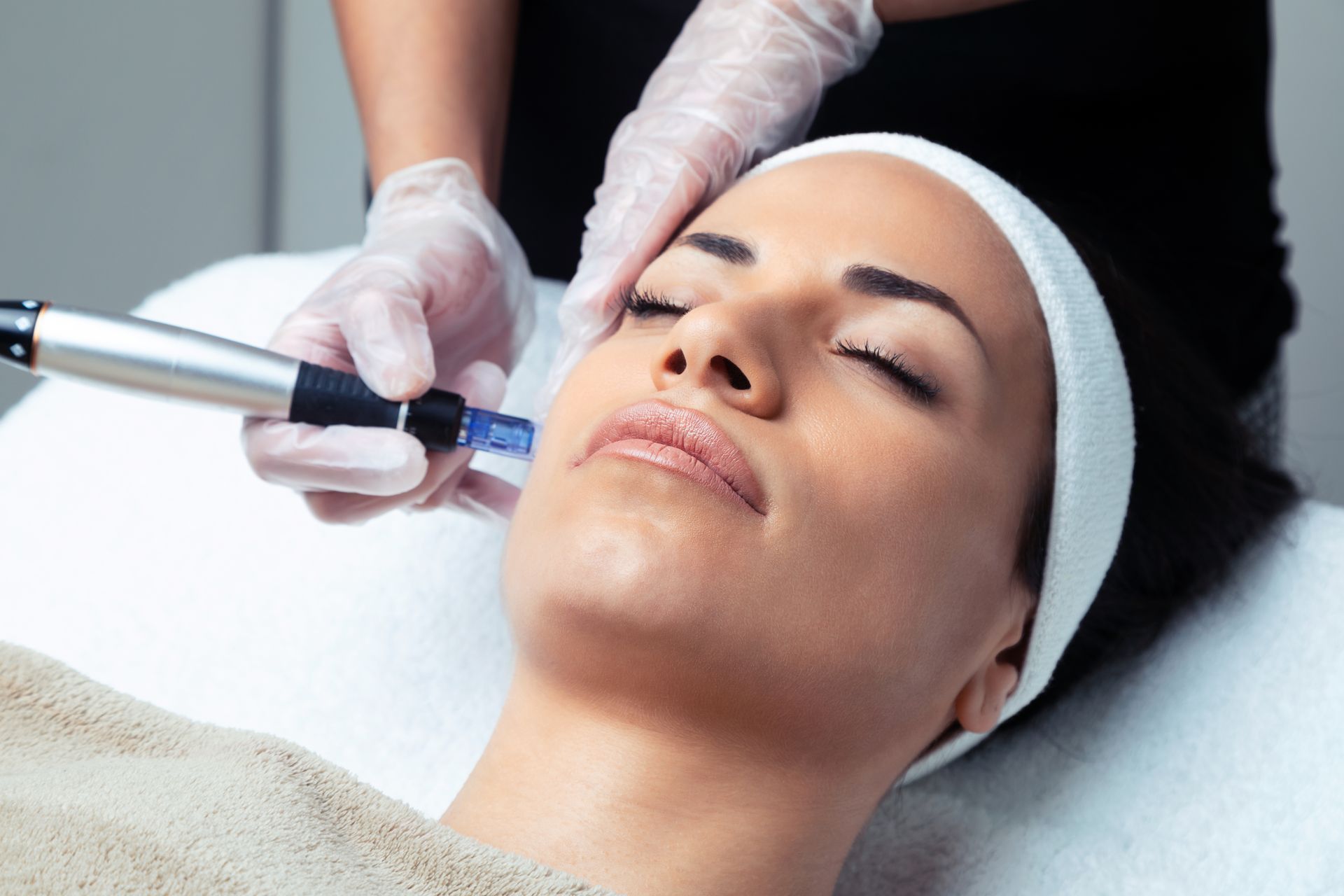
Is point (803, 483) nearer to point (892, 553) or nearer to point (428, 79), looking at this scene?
point (892, 553)

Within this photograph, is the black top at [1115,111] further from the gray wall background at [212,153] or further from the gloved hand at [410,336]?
the gray wall background at [212,153]

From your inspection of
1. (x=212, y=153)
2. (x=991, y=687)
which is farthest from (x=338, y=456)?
(x=212, y=153)

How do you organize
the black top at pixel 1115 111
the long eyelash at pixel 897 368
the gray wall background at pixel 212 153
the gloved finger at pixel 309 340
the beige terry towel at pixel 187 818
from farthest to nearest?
1. the gray wall background at pixel 212 153
2. the black top at pixel 1115 111
3. the gloved finger at pixel 309 340
4. the long eyelash at pixel 897 368
5. the beige terry towel at pixel 187 818

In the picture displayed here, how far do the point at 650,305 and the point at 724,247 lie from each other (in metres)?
0.09

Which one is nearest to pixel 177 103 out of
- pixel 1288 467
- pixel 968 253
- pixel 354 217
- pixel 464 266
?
pixel 354 217

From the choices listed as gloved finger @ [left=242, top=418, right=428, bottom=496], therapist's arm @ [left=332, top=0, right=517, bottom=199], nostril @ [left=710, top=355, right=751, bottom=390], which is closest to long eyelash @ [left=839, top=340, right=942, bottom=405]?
nostril @ [left=710, top=355, right=751, bottom=390]

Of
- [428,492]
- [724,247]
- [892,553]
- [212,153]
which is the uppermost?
[724,247]

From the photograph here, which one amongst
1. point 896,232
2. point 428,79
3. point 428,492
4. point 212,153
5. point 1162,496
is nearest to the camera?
point 896,232

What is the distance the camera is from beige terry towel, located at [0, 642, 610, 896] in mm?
801

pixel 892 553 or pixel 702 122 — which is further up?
pixel 702 122

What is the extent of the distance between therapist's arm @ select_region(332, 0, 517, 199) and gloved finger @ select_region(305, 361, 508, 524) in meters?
0.32

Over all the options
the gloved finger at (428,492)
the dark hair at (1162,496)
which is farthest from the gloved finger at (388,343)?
the dark hair at (1162,496)

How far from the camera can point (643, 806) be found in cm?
96

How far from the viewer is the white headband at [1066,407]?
45.5 inches
